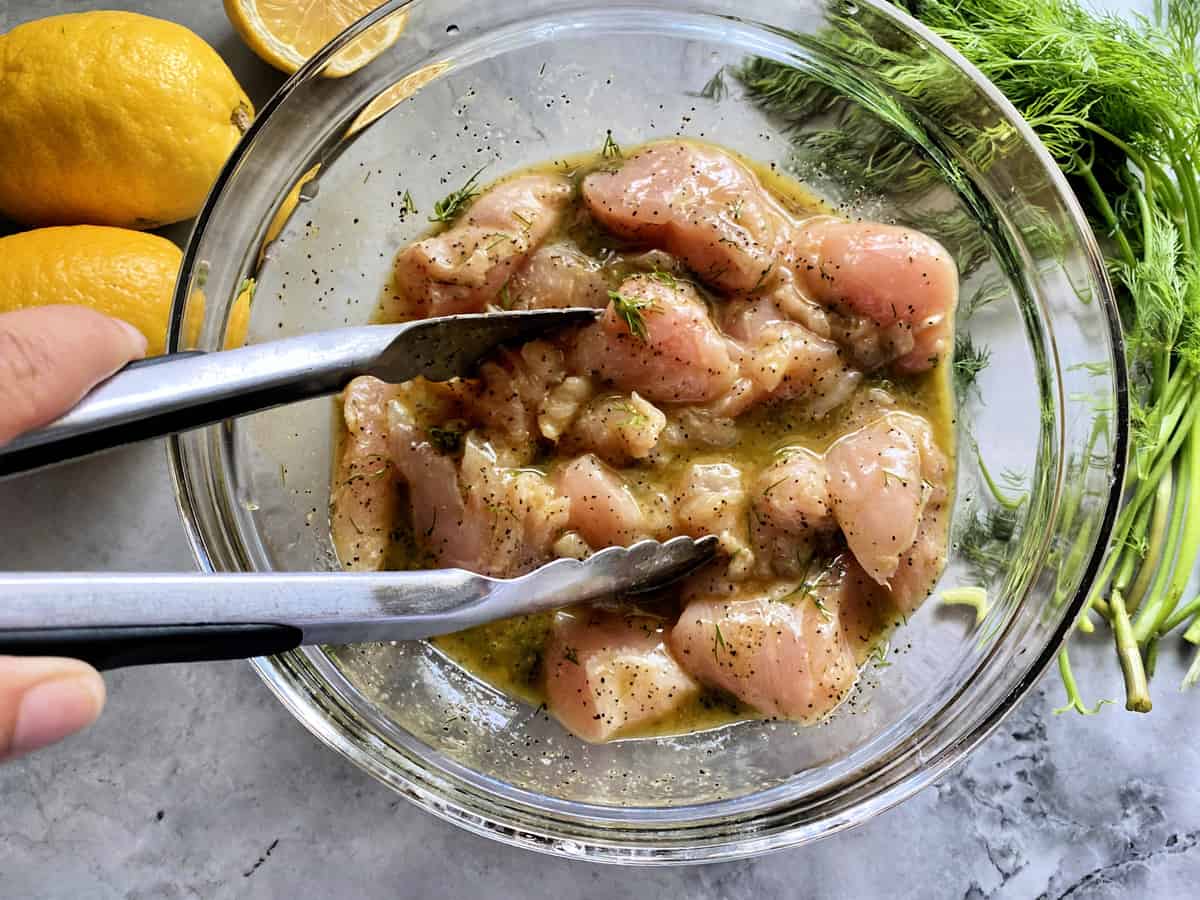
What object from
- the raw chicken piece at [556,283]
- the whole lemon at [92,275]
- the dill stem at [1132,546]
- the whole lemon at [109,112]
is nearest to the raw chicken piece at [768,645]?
the raw chicken piece at [556,283]

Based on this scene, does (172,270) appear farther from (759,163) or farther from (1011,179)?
(1011,179)

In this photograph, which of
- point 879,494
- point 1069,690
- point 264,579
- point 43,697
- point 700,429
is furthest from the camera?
point 1069,690

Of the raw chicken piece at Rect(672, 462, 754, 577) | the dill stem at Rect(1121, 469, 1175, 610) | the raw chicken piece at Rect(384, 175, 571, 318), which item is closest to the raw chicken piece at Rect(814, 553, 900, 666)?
the raw chicken piece at Rect(672, 462, 754, 577)

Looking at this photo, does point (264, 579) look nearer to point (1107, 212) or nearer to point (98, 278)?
point (98, 278)

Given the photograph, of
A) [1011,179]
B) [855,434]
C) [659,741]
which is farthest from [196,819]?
[1011,179]

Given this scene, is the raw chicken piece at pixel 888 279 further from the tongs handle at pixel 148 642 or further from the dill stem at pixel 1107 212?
the tongs handle at pixel 148 642

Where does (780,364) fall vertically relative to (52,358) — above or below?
above

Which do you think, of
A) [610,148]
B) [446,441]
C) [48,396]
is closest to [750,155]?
[610,148]
